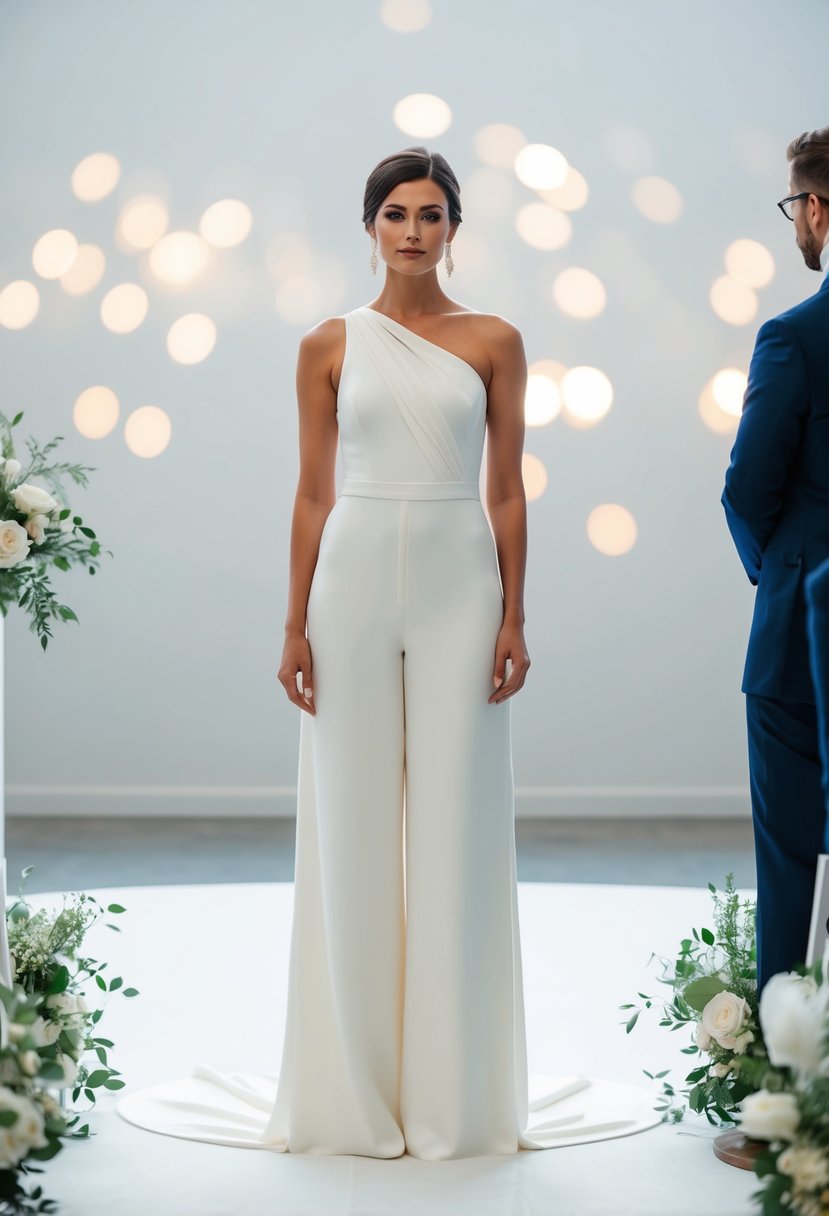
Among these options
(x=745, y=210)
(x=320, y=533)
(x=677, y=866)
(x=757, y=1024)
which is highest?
(x=745, y=210)

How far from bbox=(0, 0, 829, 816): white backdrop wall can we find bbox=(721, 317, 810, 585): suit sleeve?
161 inches

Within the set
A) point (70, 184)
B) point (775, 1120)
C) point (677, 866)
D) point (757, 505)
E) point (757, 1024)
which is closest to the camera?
point (775, 1120)

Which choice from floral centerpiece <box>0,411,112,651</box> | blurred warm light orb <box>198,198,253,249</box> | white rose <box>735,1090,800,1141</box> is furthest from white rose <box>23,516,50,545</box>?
blurred warm light orb <box>198,198,253,249</box>

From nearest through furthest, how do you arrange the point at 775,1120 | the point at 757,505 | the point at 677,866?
1. the point at 775,1120
2. the point at 757,505
3. the point at 677,866

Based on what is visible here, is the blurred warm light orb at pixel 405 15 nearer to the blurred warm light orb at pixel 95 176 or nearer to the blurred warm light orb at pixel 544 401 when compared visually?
the blurred warm light orb at pixel 95 176

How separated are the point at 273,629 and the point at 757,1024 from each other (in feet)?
13.7

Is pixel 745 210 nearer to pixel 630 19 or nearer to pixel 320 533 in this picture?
pixel 630 19

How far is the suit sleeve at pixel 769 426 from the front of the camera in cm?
238

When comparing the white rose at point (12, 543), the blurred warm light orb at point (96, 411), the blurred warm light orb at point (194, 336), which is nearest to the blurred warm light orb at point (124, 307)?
the blurred warm light orb at point (194, 336)

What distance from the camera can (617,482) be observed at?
6559mm

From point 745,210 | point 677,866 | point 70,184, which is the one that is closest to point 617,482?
point 745,210

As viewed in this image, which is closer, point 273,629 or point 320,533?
point 320,533

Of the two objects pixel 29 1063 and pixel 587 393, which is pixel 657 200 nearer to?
pixel 587 393

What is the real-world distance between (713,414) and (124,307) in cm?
289
